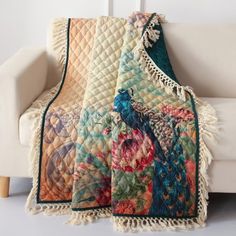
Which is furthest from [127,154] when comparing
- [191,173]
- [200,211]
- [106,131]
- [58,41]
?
[58,41]

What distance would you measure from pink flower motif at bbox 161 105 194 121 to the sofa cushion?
121 millimetres

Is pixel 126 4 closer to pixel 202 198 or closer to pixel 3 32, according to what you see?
pixel 3 32

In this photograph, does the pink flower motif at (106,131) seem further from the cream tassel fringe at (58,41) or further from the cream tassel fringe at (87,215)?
the cream tassel fringe at (58,41)

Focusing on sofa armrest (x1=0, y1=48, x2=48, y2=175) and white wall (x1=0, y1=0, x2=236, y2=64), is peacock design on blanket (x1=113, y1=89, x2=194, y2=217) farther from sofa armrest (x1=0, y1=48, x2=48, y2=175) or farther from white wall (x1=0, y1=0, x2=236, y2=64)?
white wall (x1=0, y1=0, x2=236, y2=64)

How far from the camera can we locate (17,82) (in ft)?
5.91

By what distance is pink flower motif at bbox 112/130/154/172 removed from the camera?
1706 mm

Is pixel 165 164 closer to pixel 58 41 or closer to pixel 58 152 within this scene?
pixel 58 152

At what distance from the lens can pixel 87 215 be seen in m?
1.77

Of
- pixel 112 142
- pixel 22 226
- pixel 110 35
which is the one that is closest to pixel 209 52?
pixel 110 35

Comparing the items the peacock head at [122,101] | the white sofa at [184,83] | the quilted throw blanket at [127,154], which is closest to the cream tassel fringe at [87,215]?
the quilted throw blanket at [127,154]

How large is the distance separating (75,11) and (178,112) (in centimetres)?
110

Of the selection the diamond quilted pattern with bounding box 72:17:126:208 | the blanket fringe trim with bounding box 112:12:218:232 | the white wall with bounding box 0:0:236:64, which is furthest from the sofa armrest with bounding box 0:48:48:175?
the white wall with bounding box 0:0:236:64

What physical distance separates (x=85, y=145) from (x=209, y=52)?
83 centimetres

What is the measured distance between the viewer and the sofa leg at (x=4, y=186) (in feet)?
6.36
